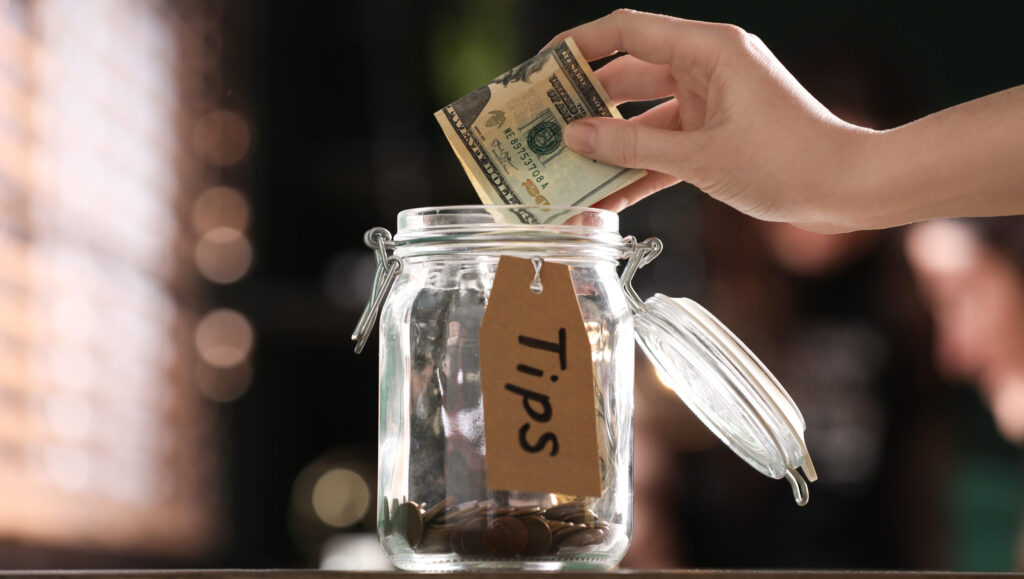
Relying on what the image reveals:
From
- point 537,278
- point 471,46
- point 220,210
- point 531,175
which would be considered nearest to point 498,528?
point 537,278

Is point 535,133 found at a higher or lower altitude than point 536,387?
higher

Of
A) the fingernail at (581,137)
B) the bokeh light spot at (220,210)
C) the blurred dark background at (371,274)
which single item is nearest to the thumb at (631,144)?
the fingernail at (581,137)

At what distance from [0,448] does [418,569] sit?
3.71 feet

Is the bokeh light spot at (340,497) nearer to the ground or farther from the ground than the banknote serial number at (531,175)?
nearer to the ground

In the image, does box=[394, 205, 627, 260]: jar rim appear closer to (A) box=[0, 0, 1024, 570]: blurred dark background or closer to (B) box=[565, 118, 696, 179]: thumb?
(B) box=[565, 118, 696, 179]: thumb

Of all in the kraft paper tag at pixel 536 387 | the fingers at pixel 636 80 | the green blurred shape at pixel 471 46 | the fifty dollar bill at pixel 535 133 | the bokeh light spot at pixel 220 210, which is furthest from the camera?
the green blurred shape at pixel 471 46

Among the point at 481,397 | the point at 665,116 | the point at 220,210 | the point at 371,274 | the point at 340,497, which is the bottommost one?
the point at 340,497

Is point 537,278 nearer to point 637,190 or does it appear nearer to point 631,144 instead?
point 631,144

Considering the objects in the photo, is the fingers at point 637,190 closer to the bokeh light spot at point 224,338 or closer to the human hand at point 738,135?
the human hand at point 738,135

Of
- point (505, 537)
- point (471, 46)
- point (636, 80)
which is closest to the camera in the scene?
point (505, 537)

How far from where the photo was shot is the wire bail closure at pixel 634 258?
67 cm

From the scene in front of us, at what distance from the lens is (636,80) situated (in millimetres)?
894

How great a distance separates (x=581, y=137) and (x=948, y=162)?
25 cm

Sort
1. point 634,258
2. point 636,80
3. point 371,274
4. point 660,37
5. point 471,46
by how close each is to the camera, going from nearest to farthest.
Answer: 1. point 634,258
2. point 660,37
3. point 636,80
4. point 371,274
5. point 471,46
